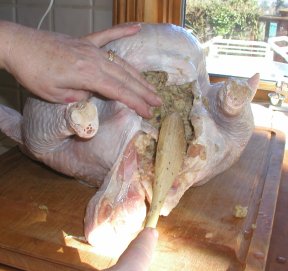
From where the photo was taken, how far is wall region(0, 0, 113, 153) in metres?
1.28

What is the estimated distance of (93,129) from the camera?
64 centimetres

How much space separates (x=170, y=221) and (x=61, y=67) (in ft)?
1.08

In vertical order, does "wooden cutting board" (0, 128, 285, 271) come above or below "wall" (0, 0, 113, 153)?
below

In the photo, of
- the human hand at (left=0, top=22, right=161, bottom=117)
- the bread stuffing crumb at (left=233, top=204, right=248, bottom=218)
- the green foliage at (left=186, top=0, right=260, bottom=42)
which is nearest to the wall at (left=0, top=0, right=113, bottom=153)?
the green foliage at (left=186, top=0, right=260, bottom=42)

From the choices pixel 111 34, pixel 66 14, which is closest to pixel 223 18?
pixel 66 14

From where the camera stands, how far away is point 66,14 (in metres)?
1.32

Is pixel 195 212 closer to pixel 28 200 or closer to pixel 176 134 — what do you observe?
pixel 176 134

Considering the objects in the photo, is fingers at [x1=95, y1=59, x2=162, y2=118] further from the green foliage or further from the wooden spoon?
the green foliage

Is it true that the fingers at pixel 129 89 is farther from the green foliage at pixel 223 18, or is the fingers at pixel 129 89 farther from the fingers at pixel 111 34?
the green foliage at pixel 223 18

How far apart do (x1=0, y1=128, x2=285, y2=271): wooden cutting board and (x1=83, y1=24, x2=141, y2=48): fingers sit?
11.6 inches

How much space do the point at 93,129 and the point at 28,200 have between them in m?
0.25

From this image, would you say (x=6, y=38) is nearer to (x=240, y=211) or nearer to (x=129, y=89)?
(x=129, y=89)

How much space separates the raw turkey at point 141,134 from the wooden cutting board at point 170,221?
4cm

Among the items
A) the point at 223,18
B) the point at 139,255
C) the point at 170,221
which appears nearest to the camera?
the point at 139,255
